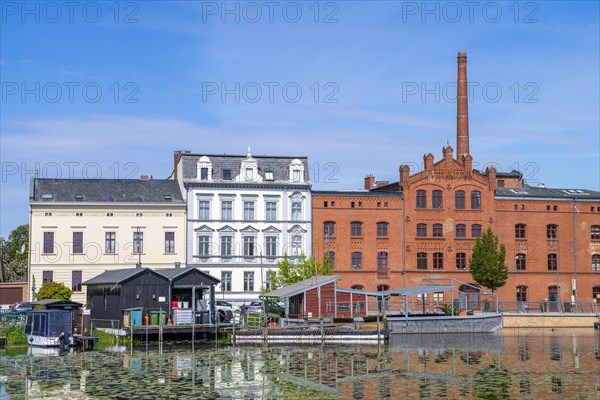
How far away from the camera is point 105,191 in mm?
71750

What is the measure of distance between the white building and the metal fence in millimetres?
17856

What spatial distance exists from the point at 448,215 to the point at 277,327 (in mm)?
28839

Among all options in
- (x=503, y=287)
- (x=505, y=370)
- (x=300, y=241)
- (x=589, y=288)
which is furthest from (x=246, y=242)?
(x=505, y=370)

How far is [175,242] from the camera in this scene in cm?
7144

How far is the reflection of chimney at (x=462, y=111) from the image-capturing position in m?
84.2

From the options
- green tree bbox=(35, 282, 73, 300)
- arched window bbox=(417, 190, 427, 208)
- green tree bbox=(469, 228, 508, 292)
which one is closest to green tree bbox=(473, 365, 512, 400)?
green tree bbox=(469, 228, 508, 292)

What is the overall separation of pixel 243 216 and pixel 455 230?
64.5ft

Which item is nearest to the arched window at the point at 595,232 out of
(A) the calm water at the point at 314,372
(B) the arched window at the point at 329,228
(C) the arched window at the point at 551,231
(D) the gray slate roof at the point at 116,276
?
(C) the arched window at the point at 551,231

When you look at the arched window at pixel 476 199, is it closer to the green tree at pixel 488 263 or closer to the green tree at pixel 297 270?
the green tree at pixel 488 263

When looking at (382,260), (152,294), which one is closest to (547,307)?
(382,260)

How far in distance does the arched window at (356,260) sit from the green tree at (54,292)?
24.4 metres

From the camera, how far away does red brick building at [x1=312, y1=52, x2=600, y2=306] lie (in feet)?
246

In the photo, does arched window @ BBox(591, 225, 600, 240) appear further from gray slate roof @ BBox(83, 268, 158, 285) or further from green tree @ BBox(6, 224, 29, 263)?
green tree @ BBox(6, 224, 29, 263)

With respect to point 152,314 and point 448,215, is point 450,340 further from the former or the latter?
point 448,215
